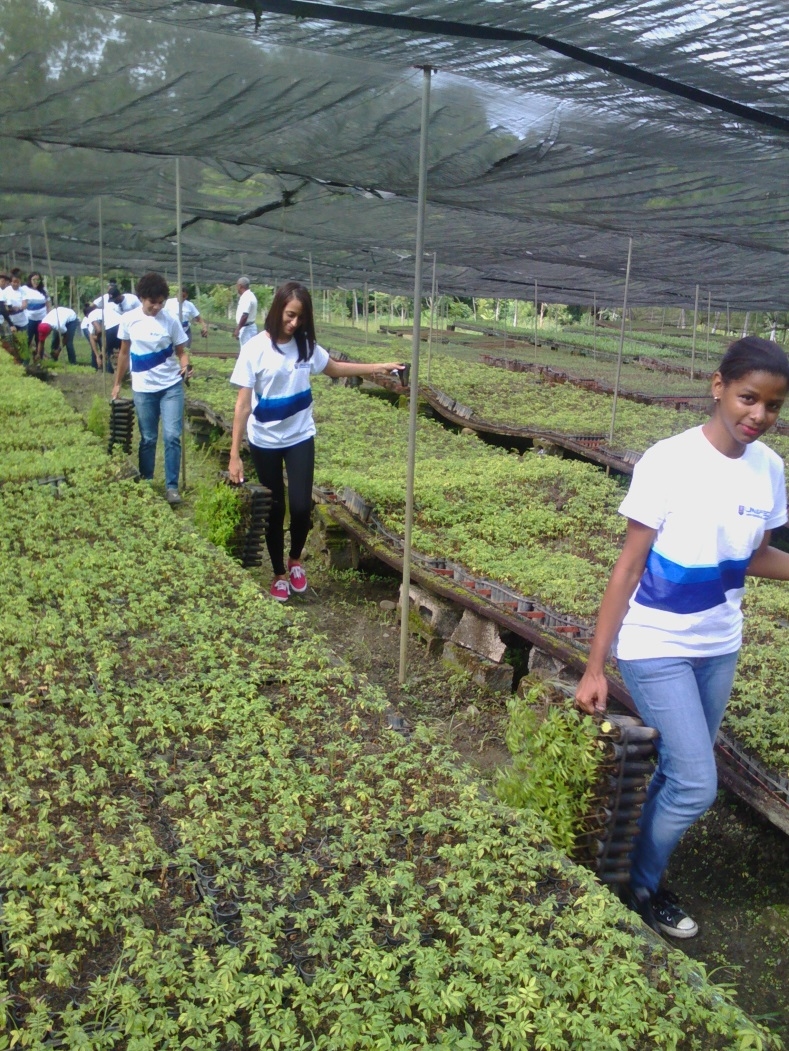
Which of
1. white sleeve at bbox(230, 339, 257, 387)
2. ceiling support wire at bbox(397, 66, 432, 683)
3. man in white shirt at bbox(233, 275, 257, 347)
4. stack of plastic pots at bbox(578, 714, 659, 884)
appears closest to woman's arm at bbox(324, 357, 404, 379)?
white sleeve at bbox(230, 339, 257, 387)

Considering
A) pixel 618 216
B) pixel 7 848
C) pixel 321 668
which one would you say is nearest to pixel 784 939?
pixel 321 668

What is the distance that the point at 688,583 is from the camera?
3199mm

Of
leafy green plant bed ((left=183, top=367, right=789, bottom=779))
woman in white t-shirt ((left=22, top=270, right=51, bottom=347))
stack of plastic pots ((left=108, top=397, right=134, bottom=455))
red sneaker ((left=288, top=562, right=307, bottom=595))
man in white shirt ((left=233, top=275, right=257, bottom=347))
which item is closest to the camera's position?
leafy green plant bed ((left=183, top=367, right=789, bottom=779))

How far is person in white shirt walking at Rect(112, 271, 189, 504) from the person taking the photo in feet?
26.3

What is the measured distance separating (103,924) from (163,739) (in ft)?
3.56

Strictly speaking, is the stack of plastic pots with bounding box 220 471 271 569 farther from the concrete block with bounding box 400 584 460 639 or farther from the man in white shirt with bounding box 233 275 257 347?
the man in white shirt with bounding box 233 275 257 347

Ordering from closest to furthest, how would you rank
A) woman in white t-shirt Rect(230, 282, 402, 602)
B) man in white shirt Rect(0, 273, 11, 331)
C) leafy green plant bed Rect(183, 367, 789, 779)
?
leafy green plant bed Rect(183, 367, 789, 779), woman in white t-shirt Rect(230, 282, 402, 602), man in white shirt Rect(0, 273, 11, 331)

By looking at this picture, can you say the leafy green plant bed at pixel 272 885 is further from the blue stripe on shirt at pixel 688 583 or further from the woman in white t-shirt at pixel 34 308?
the woman in white t-shirt at pixel 34 308

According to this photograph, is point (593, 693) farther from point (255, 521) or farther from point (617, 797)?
point (255, 521)

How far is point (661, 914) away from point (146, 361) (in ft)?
19.8

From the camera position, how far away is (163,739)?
3783mm

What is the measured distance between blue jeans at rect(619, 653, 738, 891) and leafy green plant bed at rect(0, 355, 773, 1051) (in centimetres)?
40

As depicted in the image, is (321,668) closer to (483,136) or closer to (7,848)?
(7,848)

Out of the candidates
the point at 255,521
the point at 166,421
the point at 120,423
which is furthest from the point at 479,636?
the point at 120,423
